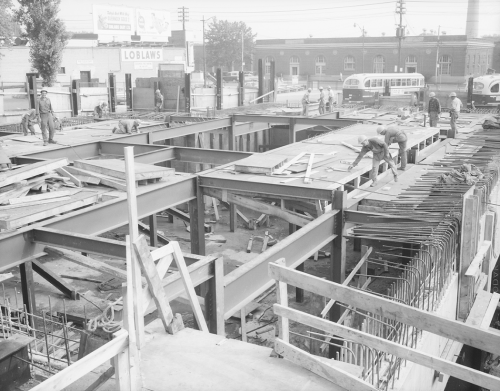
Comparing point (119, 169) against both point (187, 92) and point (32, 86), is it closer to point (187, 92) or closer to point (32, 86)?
point (32, 86)

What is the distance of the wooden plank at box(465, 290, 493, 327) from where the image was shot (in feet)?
40.2

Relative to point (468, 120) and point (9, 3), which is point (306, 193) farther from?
point (9, 3)

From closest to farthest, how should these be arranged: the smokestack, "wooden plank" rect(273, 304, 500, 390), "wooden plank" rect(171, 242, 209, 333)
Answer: "wooden plank" rect(273, 304, 500, 390), "wooden plank" rect(171, 242, 209, 333), the smokestack

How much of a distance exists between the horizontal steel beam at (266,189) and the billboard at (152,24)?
6854 centimetres

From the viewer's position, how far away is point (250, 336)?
14.1 m

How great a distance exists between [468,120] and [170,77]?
1849cm

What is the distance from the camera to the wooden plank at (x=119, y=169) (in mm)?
13492

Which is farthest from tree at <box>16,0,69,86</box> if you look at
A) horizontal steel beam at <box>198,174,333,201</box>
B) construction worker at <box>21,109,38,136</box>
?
horizontal steel beam at <box>198,174,333,201</box>

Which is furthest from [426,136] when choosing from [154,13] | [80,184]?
[154,13]

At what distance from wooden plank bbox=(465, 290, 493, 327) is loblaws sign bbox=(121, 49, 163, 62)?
2302 inches

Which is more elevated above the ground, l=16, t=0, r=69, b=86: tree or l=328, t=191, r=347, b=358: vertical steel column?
l=16, t=0, r=69, b=86: tree

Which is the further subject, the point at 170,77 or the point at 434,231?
the point at 170,77

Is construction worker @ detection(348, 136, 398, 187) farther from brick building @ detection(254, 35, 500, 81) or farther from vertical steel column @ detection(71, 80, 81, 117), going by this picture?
brick building @ detection(254, 35, 500, 81)

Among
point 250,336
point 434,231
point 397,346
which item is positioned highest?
point 397,346
